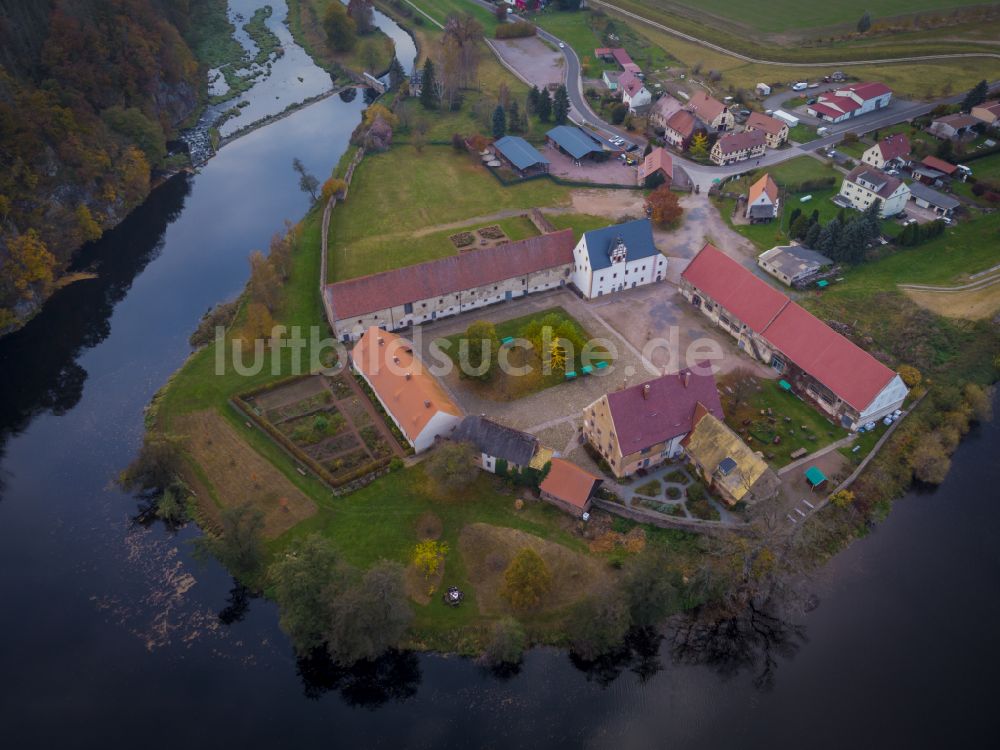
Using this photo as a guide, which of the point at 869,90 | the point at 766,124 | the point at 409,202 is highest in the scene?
the point at 869,90

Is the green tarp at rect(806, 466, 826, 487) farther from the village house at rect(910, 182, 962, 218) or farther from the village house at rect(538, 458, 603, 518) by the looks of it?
the village house at rect(910, 182, 962, 218)

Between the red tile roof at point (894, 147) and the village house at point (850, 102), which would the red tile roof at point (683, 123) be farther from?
the red tile roof at point (894, 147)

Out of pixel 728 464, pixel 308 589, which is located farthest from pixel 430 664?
pixel 728 464

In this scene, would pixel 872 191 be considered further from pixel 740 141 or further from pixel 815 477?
pixel 815 477

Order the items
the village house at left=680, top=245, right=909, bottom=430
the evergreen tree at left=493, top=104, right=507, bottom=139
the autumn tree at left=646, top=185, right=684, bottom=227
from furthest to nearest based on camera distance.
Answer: the evergreen tree at left=493, top=104, right=507, bottom=139
the autumn tree at left=646, top=185, right=684, bottom=227
the village house at left=680, top=245, right=909, bottom=430

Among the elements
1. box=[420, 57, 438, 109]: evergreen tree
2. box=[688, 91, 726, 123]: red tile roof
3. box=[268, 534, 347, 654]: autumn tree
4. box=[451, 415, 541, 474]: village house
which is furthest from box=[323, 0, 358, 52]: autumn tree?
box=[268, 534, 347, 654]: autumn tree

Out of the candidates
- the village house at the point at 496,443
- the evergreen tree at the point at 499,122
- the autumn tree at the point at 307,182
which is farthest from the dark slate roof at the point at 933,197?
the autumn tree at the point at 307,182
